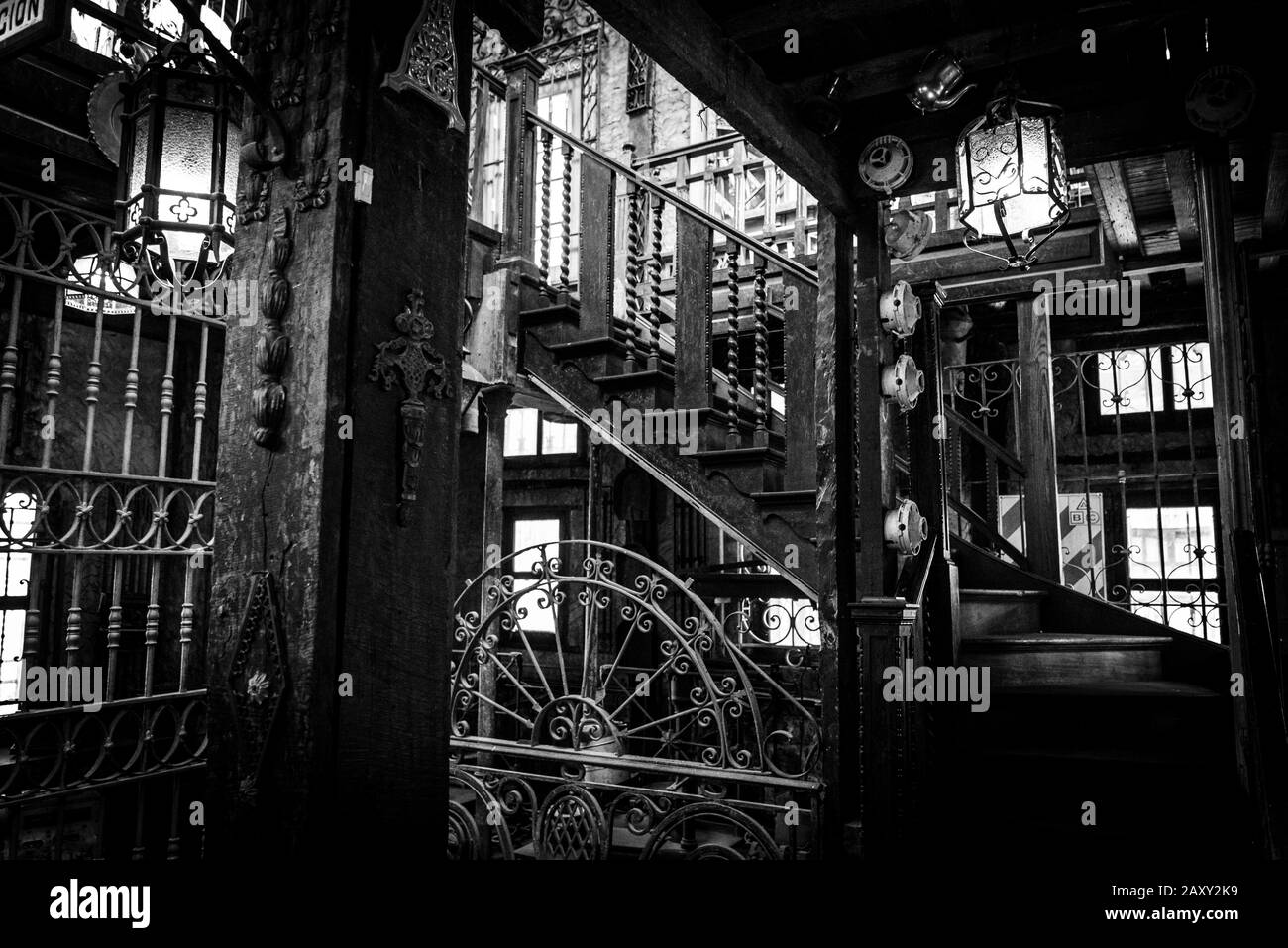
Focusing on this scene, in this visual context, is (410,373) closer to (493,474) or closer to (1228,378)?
(1228,378)

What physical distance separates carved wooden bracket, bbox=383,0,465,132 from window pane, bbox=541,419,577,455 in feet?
29.1

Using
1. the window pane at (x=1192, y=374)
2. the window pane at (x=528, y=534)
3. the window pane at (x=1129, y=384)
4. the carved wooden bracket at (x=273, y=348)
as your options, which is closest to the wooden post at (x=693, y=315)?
the carved wooden bracket at (x=273, y=348)

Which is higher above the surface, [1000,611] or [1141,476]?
[1141,476]

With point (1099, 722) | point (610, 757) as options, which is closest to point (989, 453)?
point (1099, 722)

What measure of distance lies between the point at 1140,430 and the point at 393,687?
30.2 feet

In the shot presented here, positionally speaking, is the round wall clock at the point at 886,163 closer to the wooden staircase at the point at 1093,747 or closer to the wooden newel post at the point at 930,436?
the wooden newel post at the point at 930,436

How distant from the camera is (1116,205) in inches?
229

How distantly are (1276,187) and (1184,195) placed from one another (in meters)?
0.51

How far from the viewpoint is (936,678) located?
4496 mm

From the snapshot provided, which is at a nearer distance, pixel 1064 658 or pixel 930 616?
pixel 930 616

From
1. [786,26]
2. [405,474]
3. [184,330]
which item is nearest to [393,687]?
[405,474]

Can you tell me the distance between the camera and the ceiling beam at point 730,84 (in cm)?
311

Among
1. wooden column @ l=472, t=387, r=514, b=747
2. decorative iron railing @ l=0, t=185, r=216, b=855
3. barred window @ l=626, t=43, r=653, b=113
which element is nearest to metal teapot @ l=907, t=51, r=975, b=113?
decorative iron railing @ l=0, t=185, r=216, b=855

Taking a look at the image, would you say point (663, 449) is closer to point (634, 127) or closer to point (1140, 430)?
point (1140, 430)
